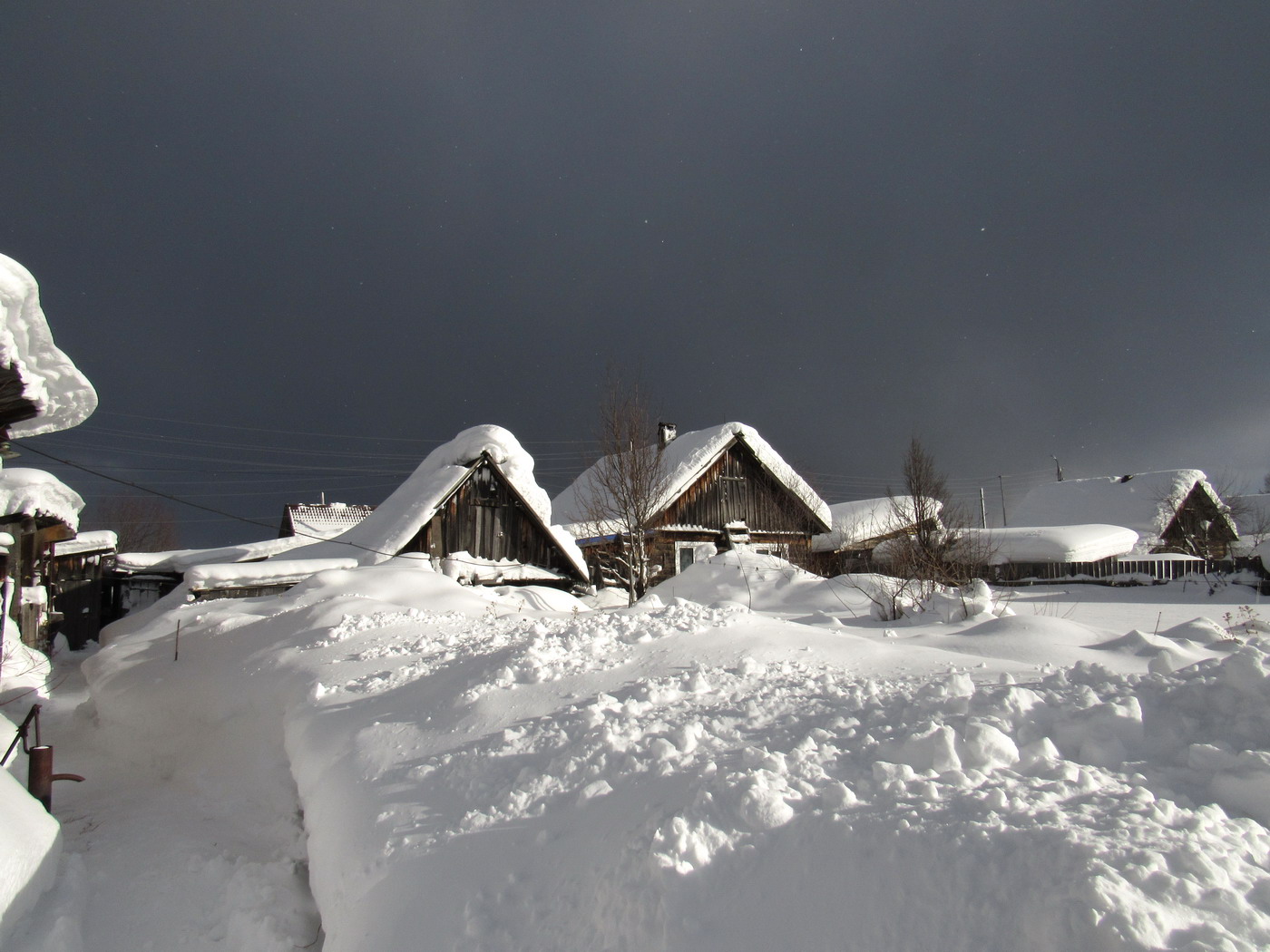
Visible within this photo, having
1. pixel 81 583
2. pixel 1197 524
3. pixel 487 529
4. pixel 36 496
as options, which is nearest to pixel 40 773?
pixel 36 496

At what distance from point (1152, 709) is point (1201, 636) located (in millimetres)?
3409

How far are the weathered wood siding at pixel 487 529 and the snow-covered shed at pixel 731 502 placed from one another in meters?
3.31

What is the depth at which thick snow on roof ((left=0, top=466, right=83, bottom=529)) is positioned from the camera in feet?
36.9

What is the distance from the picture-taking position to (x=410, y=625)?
770cm

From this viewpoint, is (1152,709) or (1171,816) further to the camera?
(1152,709)

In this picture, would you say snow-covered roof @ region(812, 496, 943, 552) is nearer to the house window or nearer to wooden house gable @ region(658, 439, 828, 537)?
wooden house gable @ region(658, 439, 828, 537)

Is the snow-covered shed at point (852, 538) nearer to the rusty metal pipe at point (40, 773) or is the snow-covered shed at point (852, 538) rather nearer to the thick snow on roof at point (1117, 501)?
the thick snow on roof at point (1117, 501)

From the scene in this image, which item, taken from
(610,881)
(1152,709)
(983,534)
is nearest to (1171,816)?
(1152,709)

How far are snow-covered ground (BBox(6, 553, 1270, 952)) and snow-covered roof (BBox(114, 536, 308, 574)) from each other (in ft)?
42.4

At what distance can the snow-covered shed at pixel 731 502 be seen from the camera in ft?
69.3

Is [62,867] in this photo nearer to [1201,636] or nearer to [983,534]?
[1201,636]

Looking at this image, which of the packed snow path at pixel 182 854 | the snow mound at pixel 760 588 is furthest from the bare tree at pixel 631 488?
the packed snow path at pixel 182 854

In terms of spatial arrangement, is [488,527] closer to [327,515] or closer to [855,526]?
[855,526]

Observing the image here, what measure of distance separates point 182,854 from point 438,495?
35.4 ft
